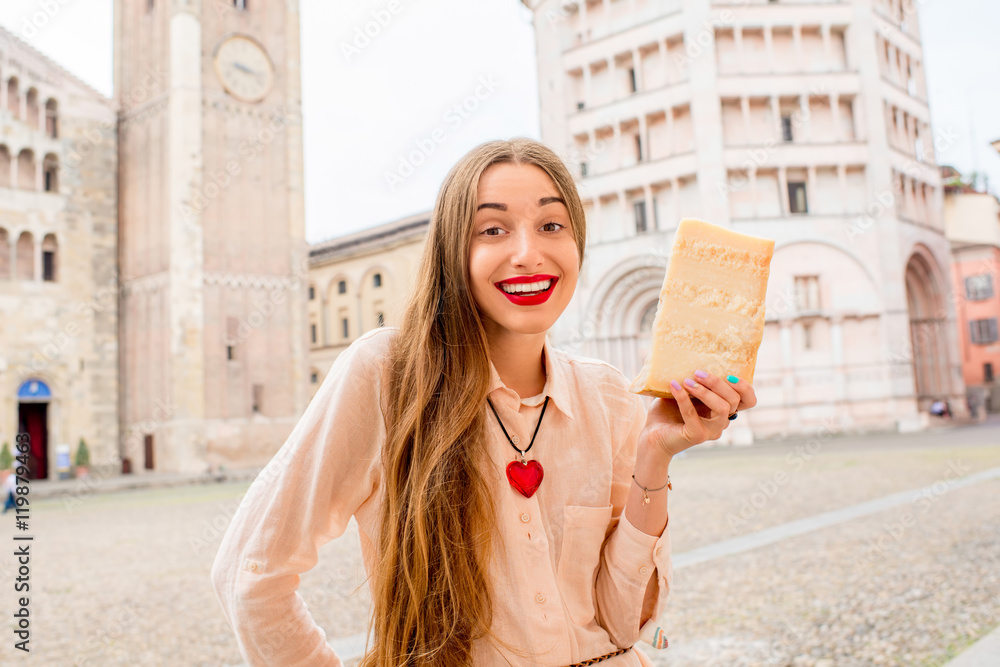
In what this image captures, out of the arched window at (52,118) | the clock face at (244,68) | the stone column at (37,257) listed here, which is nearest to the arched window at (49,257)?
the stone column at (37,257)

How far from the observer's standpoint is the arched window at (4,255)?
28.2 m

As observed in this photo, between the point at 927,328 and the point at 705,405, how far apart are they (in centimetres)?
3904

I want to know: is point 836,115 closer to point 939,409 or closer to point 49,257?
point 939,409

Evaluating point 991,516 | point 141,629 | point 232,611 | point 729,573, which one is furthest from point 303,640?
point 991,516

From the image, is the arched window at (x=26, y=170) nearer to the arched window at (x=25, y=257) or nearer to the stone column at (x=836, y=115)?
the arched window at (x=25, y=257)

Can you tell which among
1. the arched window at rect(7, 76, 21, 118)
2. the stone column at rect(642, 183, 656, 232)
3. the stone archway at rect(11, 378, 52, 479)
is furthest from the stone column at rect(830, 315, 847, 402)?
the arched window at rect(7, 76, 21, 118)

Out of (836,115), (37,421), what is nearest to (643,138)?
(836,115)

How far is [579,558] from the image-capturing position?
180 cm

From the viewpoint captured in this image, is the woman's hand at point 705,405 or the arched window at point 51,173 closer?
the woman's hand at point 705,405

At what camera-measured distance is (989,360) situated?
1858 inches

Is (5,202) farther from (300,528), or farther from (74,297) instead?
(300,528)

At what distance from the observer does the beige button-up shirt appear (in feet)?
5.14

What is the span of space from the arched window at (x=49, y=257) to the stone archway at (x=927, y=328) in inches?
1408

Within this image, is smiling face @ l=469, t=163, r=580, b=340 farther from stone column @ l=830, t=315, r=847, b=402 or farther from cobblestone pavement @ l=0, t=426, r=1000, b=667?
stone column @ l=830, t=315, r=847, b=402
